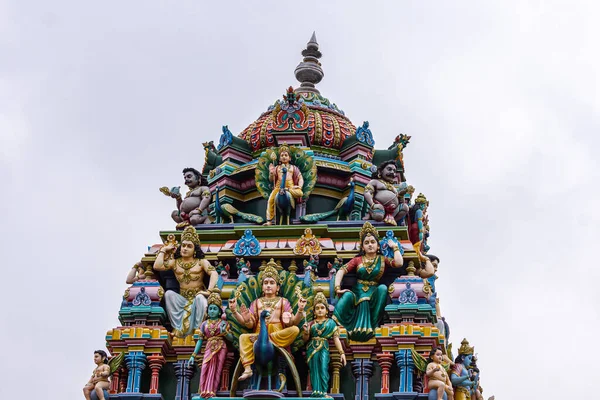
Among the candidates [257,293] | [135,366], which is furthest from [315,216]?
[135,366]

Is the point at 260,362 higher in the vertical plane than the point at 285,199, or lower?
lower

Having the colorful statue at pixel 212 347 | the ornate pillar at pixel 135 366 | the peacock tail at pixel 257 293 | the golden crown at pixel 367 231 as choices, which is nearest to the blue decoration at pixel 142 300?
the ornate pillar at pixel 135 366

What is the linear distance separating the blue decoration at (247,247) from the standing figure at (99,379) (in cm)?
422

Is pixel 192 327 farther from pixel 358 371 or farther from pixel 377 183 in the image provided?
pixel 377 183

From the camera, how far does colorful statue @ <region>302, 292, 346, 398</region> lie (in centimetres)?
3281

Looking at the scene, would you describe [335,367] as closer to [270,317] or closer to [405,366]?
[405,366]

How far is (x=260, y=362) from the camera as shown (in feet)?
107

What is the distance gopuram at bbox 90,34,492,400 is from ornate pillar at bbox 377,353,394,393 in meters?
0.02

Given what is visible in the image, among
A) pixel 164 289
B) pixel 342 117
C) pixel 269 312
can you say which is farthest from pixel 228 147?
pixel 269 312

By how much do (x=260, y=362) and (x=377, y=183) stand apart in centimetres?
711

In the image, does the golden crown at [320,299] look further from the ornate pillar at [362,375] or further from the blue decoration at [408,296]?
the blue decoration at [408,296]

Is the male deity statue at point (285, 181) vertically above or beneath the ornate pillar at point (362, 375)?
above

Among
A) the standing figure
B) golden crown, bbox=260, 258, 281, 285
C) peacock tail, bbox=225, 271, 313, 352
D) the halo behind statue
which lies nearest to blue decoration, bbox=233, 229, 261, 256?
peacock tail, bbox=225, 271, 313, 352

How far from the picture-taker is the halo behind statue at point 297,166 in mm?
37781
